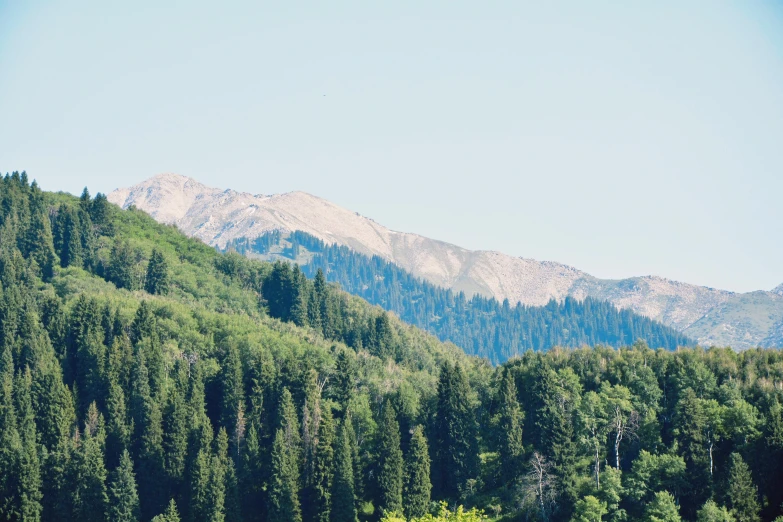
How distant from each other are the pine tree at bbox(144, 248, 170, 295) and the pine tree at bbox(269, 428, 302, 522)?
6072cm

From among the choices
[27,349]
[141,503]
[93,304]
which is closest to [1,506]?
[141,503]

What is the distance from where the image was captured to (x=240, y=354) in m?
131

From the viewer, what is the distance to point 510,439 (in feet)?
353

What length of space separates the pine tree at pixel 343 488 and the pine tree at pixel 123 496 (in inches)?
882

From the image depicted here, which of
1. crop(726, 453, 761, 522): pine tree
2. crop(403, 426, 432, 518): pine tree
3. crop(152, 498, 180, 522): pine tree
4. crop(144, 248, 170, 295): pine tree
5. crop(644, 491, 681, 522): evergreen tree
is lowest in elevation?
crop(152, 498, 180, 522): pine tree

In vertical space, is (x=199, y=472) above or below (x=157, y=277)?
below

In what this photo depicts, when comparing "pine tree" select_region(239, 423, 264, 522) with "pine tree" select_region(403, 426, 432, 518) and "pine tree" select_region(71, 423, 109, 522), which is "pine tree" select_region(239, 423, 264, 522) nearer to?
"pine tree" select_region(71, 423, 109, 522)

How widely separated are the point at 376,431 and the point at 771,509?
151 ft

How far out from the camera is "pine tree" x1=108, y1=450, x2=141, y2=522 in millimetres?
107875

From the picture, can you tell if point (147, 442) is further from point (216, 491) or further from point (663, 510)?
point (663, 510)

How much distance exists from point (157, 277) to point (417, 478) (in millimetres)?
74775

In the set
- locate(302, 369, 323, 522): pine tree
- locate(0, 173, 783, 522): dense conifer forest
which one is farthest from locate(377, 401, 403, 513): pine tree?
locate(302, 369, 323, 522): pine tree

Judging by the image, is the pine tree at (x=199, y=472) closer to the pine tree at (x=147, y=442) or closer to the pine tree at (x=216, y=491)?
the pine tree at (x=216, y=491)

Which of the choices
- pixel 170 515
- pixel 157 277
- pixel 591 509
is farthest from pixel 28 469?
pixel 591 509
